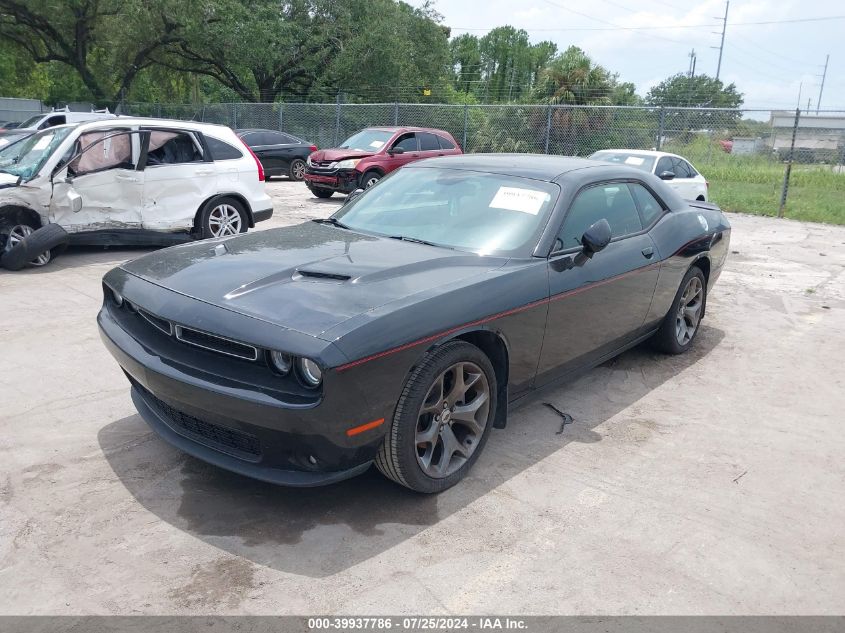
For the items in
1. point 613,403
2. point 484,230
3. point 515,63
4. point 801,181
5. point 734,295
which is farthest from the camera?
point 515,63

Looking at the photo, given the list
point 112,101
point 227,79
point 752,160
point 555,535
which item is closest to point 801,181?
point 752,160

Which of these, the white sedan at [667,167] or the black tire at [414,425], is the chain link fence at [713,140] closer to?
the white sedan at [667,167]

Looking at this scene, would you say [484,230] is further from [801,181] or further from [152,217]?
[801,181]

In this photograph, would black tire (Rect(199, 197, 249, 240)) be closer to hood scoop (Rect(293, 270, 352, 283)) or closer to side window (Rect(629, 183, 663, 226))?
side window (Rect(629, 183, 663, 226))

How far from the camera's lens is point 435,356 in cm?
328

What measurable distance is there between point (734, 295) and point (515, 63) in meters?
96.8

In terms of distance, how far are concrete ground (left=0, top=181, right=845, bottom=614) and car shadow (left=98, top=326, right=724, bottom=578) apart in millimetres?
12

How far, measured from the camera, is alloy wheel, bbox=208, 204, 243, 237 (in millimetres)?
9148

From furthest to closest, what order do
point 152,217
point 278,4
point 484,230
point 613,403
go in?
point 278,4, point 152,217, point 613,403, point 484,230

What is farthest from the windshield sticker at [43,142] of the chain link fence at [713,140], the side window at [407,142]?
the chain link fence at [713,140]

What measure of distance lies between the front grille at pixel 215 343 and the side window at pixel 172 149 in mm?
6051

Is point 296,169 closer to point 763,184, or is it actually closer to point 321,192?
point 321,192

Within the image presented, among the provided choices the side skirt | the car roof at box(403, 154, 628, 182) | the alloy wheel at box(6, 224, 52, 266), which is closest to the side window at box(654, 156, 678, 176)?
the car roof at box(403, 154, 628, 182)

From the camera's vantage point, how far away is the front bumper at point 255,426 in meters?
2.89
